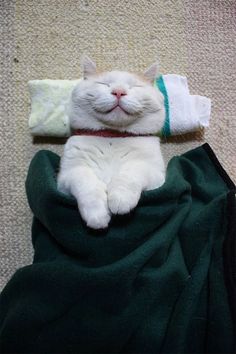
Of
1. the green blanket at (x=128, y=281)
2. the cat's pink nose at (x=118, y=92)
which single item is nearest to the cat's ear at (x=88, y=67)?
the cat's pink nose at (x=118, y=92)

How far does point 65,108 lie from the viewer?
0.95 m

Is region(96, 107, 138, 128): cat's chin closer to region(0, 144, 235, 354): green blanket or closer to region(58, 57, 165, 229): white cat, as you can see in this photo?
region(58, 57, 165, 229): white cat

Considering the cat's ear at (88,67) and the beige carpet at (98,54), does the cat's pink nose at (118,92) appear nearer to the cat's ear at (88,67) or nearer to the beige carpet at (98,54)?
the cat's ear at (88,67)

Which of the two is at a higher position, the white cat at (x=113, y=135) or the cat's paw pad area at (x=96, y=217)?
the white cat at (x=113, y=135)

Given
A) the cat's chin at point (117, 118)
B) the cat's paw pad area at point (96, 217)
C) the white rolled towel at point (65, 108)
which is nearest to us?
the cat's paw pad area at point (96, 217)

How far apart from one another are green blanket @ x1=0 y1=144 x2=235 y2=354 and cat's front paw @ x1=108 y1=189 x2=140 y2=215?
0.05 m

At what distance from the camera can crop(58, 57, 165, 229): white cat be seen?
0.80 meters

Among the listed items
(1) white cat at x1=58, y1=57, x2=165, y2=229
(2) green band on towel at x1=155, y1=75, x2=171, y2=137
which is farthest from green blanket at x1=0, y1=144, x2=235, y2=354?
(2) green band on towel at x1=155, y1=75, x2=171, y2=137

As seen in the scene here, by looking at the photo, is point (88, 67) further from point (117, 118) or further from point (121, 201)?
point (121, 201)

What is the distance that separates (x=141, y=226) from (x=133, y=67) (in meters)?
0.43

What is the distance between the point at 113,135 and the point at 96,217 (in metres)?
0.23

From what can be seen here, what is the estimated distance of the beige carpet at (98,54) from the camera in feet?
3.25

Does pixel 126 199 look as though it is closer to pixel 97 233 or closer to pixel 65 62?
pixel 97 233

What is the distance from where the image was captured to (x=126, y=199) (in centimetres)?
74
